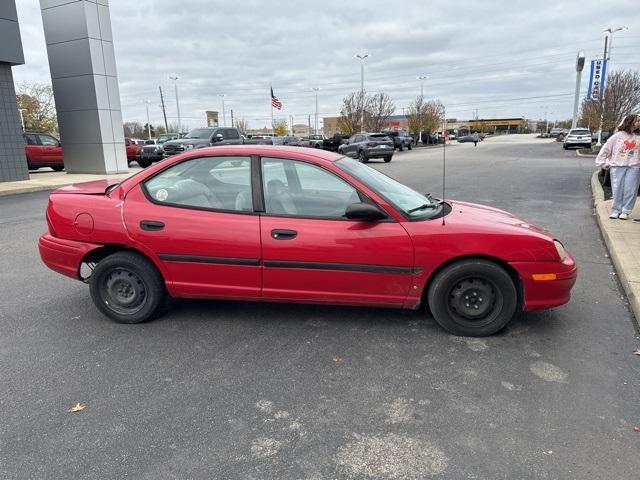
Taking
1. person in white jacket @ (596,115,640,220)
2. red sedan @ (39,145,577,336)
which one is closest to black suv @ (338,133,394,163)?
person in white jacket @ (596,115,640,220)

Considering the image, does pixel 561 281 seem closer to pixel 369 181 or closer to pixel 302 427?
pixel 369 181

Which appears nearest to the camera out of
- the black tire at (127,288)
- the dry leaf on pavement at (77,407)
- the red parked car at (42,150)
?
the dry leaf on pavement at (77,407)

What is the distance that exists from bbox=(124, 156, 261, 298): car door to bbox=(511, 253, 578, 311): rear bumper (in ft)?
7.02

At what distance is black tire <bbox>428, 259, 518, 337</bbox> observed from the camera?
3.70m

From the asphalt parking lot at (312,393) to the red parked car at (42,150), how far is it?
19140 millimetres

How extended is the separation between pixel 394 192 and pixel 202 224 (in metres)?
1.70

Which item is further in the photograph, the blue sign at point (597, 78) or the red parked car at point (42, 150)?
the blue sign at point (597, 78)

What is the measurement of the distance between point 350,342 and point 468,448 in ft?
4.56

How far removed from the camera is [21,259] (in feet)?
21.0

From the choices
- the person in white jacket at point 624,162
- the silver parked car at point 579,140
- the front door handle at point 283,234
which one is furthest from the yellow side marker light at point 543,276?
the silver parked car at point 579,140

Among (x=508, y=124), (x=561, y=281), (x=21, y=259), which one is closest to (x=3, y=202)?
(x=21, y=259)

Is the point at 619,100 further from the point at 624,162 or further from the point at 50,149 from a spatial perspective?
the point at 50,149

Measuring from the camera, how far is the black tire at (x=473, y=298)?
3.70 metres

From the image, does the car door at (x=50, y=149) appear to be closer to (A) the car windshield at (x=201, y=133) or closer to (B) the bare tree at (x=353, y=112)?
(A) the car windshield at (x=201, y=133)
